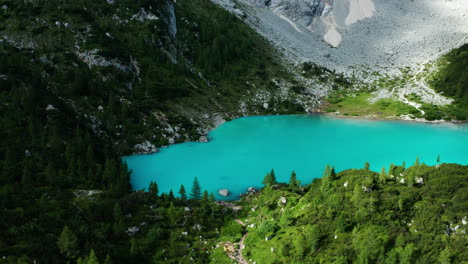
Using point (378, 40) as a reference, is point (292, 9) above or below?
above

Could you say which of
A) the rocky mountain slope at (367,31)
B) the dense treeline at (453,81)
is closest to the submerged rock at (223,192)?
the dense treeline at (453,81)

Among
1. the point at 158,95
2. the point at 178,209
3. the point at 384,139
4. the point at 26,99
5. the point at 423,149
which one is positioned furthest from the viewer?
the point at 158,95

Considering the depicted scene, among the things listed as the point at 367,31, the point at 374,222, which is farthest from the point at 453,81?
the point at 374,222

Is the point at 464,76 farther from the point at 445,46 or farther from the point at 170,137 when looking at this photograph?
the point at 170,137

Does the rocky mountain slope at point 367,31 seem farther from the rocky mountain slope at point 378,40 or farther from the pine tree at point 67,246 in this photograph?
the pine tree at point 67,246

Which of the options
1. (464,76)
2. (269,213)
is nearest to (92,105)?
(269,213)

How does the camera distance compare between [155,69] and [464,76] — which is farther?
[464,76]

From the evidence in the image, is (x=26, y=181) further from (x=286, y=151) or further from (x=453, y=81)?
(x=453, y=81)

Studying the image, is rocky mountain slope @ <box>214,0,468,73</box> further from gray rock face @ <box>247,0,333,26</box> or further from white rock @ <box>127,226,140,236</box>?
white rock @ <box>127,226,140,236</box>

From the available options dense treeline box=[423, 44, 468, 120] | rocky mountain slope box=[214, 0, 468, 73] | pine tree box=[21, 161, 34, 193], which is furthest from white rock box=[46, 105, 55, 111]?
rocky mountain slope box=[214, 0, 468, 73]
